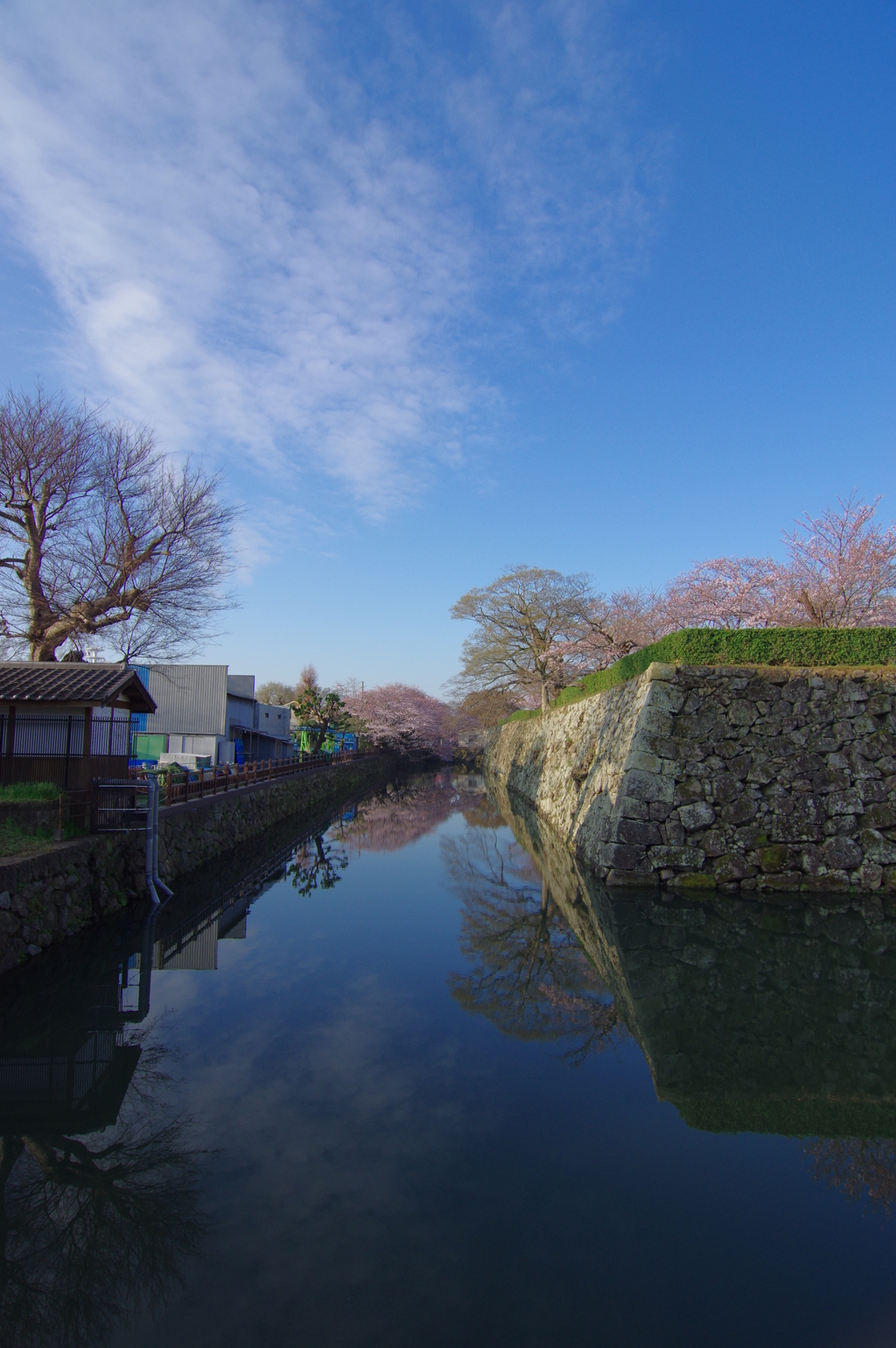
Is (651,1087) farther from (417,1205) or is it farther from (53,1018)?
(53,1018)

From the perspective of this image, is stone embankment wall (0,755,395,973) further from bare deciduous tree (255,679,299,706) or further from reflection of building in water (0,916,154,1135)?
bare deciduous tree (255,679,299,706)

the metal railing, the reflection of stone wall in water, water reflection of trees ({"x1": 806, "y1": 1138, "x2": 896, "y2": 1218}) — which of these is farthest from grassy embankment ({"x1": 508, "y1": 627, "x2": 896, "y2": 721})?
the metal railing

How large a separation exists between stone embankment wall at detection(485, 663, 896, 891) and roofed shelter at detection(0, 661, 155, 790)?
324 inches

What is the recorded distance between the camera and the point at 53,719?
10328mm

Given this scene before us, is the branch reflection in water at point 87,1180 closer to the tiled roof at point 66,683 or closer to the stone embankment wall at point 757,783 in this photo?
the tiled roof at point 66,683

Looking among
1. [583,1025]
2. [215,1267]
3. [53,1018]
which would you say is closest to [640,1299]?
[215,1267]

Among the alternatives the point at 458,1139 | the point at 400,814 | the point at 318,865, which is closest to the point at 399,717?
the point at 400,814

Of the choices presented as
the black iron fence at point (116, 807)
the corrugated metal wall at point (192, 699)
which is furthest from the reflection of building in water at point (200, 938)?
the corrugated metal wall at point (192, 699)

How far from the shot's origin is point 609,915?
9359 millimetres

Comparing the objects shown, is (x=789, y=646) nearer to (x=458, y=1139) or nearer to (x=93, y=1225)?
(x=458, y=1139)

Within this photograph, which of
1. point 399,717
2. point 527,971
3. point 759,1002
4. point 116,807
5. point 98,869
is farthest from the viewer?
point 399,717

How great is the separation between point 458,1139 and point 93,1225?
2100 millimetres

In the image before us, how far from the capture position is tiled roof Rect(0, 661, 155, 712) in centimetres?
994

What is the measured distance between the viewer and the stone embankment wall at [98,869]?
7.55 m
